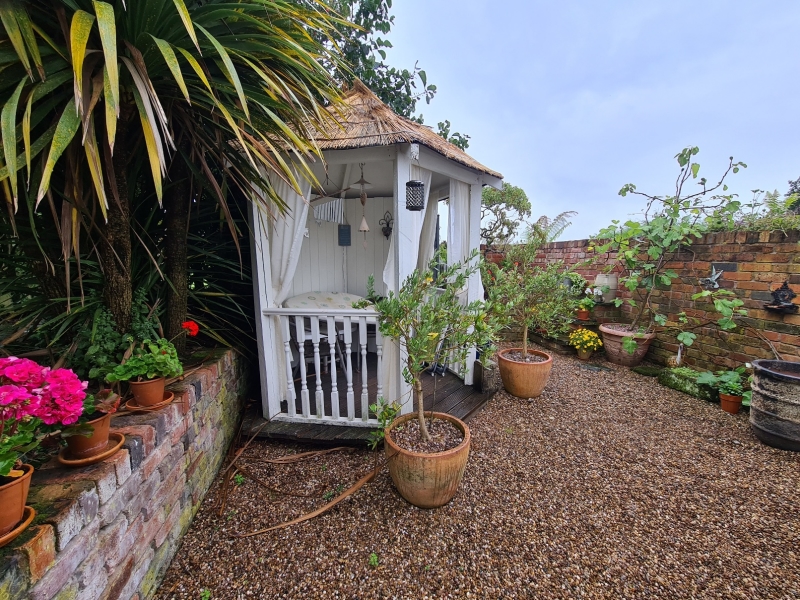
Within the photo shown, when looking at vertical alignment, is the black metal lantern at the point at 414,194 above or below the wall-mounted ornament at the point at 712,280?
above

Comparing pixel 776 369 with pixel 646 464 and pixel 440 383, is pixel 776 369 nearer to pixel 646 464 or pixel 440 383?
pixel 646 464

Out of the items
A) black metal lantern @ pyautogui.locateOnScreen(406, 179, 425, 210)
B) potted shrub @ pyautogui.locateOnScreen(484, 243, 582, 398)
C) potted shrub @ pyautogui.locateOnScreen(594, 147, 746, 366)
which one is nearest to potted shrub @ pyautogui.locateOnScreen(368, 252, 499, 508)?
black metal lantern @ pyautogui.locateOnScreen(406, 179, 425, 210)

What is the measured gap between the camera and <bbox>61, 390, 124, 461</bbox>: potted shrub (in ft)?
3.81

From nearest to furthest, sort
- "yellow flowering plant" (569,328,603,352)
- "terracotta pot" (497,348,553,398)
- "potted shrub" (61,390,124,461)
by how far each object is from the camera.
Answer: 1. "potted shrub" (61,390,124,461)
2. "terracotta pot" (497,348,553,398)
3. "yellow flowering plant" (569,328,603,352)

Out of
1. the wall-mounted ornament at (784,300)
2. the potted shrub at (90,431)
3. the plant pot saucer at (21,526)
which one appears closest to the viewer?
the plant pot saucer at (21,526)

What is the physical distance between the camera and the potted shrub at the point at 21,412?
0.88 metres

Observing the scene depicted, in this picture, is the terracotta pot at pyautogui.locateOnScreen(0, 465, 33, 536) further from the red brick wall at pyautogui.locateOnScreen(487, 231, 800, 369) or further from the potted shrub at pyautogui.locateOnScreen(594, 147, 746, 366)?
the red brick wall at pyautogui.locateOnScreen(487, 231, 800, 369)

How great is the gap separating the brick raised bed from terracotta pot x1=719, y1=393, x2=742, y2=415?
4425mm

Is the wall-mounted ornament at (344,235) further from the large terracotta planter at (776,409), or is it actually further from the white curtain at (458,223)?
the large terracotta planter at (776,409)

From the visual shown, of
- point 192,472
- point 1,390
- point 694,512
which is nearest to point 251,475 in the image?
point 192,472

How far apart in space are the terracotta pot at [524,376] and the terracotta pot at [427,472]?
5.10ft

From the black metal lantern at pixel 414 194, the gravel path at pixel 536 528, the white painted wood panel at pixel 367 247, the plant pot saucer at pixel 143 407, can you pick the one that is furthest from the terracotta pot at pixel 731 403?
the plant pot saucer at pixel 143 407

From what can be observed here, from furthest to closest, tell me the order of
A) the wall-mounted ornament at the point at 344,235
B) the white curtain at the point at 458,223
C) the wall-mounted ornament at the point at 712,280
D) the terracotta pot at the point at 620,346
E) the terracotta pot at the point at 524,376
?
the wall-mounted ornament at the point at 344,235 → the terracotta pot at the point at 620,346 → the wall-mounted ornament at the point at 712,280 → the terracotta pot at the point at 524,376 → the white curtain at the point at 458,223

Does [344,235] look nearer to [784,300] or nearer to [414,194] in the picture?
[414,194]
